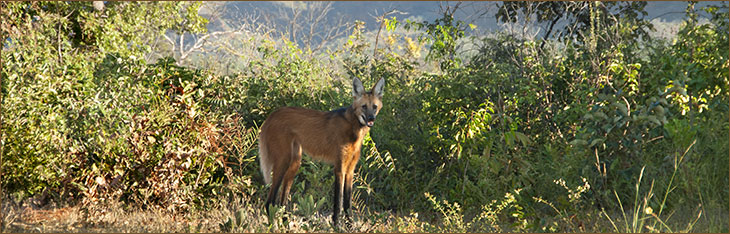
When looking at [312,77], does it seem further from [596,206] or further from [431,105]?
[596,206]

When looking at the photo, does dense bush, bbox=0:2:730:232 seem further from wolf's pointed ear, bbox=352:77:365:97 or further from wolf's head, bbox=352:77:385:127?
wolf's pointed ear, bbox=352:77:365:97

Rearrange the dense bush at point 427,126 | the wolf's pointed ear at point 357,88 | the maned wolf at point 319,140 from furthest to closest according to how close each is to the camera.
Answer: the dense bush at point 427,126, the maned wolf at point 319,140, the wolf's pointed ear at point 357,88

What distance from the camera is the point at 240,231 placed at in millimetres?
4340

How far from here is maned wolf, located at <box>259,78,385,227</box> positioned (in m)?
4.72

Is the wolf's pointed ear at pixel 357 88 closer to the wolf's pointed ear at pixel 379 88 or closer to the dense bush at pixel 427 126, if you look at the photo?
the wolf's pointed ear at pixel 379 88

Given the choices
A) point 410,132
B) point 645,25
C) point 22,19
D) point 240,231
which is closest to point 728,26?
point 645,25

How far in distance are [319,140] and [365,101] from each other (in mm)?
586

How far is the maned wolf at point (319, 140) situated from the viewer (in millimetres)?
4723

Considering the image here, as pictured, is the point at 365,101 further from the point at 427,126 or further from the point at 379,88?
the point at 427,126

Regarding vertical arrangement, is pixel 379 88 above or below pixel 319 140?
above

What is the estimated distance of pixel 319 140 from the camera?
16.4 ft

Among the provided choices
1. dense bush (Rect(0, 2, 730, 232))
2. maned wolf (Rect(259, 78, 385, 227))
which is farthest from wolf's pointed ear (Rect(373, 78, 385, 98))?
dense bush (Rect(0, 2, 730, 232))

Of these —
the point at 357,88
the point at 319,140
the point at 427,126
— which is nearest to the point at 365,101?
the point at 357,88

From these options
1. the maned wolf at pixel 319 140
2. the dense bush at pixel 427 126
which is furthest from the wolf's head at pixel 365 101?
the dense bush at pixel 427 126
